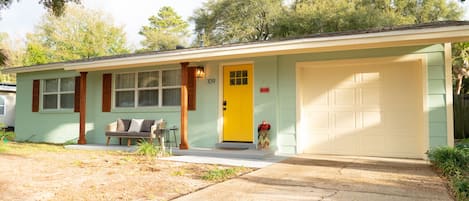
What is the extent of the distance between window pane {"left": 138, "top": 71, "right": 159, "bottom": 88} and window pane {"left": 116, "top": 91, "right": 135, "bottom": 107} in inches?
15.9

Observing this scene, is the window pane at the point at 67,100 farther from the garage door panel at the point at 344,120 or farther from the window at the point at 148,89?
the garage door panel at the point at 344,120

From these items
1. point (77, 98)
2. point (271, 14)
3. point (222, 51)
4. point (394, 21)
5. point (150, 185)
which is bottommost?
point (150, 185)

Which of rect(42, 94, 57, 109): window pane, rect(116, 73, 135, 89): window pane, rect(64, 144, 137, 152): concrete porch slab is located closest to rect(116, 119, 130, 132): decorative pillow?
rect(64, 144, 137, 152): concrete porch slab

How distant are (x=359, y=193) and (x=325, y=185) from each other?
19.7 inches

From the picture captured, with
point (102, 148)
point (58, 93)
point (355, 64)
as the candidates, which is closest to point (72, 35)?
point (58, 93)

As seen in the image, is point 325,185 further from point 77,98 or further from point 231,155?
point 77,98

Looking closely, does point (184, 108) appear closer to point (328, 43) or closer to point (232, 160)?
point (232, 160)

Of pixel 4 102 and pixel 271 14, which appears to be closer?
pixel 4 102

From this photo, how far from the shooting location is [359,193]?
151 inches

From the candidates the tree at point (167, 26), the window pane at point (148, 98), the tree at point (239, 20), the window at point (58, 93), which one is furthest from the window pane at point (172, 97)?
the tree at point (167, 26)

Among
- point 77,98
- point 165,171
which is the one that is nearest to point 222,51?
point 165,171

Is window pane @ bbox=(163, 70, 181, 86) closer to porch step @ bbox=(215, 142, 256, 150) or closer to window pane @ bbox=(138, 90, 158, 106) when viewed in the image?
window pane @ bbox=(138, 90, 158, 106)

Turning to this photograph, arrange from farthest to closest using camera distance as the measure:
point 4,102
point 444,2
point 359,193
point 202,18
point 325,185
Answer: point 202,18
point 444,2
point 4,102
point 325,185
point 359,193

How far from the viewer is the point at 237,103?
8023 millimetres
